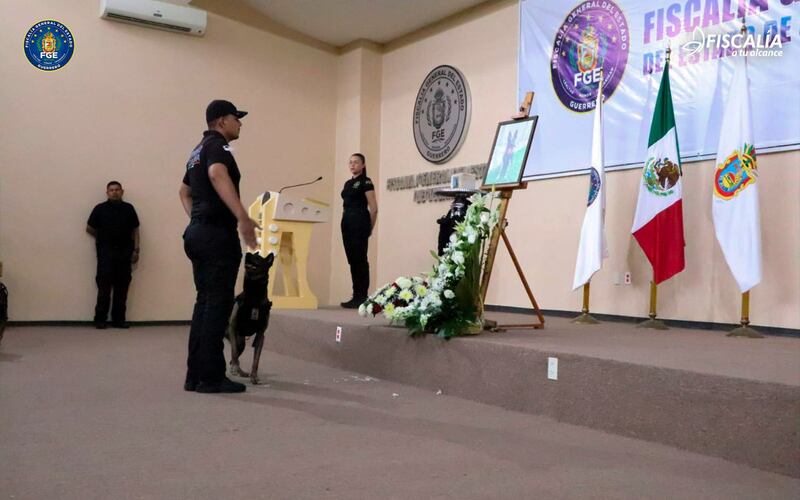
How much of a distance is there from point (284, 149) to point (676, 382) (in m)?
6.13

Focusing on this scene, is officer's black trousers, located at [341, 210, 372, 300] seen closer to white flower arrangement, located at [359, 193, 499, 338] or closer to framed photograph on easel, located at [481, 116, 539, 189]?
framed photograph on easel, located at [481, 116, 539, 189]

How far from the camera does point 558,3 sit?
19.4ft

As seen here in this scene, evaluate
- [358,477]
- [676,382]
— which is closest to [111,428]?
[358,477]

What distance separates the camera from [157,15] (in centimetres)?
692

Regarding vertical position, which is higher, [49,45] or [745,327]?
[49,45]

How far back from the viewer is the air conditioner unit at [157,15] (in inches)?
265

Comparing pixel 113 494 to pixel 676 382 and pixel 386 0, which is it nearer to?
pixel 676 382

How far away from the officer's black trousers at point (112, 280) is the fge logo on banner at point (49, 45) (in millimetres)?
1797

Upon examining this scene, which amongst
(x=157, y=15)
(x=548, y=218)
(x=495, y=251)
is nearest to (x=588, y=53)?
(x=548, y=218)

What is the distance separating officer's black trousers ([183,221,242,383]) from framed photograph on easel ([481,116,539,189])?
5.20 ft

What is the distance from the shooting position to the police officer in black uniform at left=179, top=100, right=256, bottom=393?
3211 mm

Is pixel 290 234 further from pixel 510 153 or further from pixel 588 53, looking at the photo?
pixel 588 53

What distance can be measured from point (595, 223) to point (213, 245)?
8.79 feet

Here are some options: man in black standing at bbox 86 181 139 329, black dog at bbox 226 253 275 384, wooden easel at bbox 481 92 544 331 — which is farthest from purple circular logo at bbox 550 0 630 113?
man in black standing at bbox 86 181 139 329
